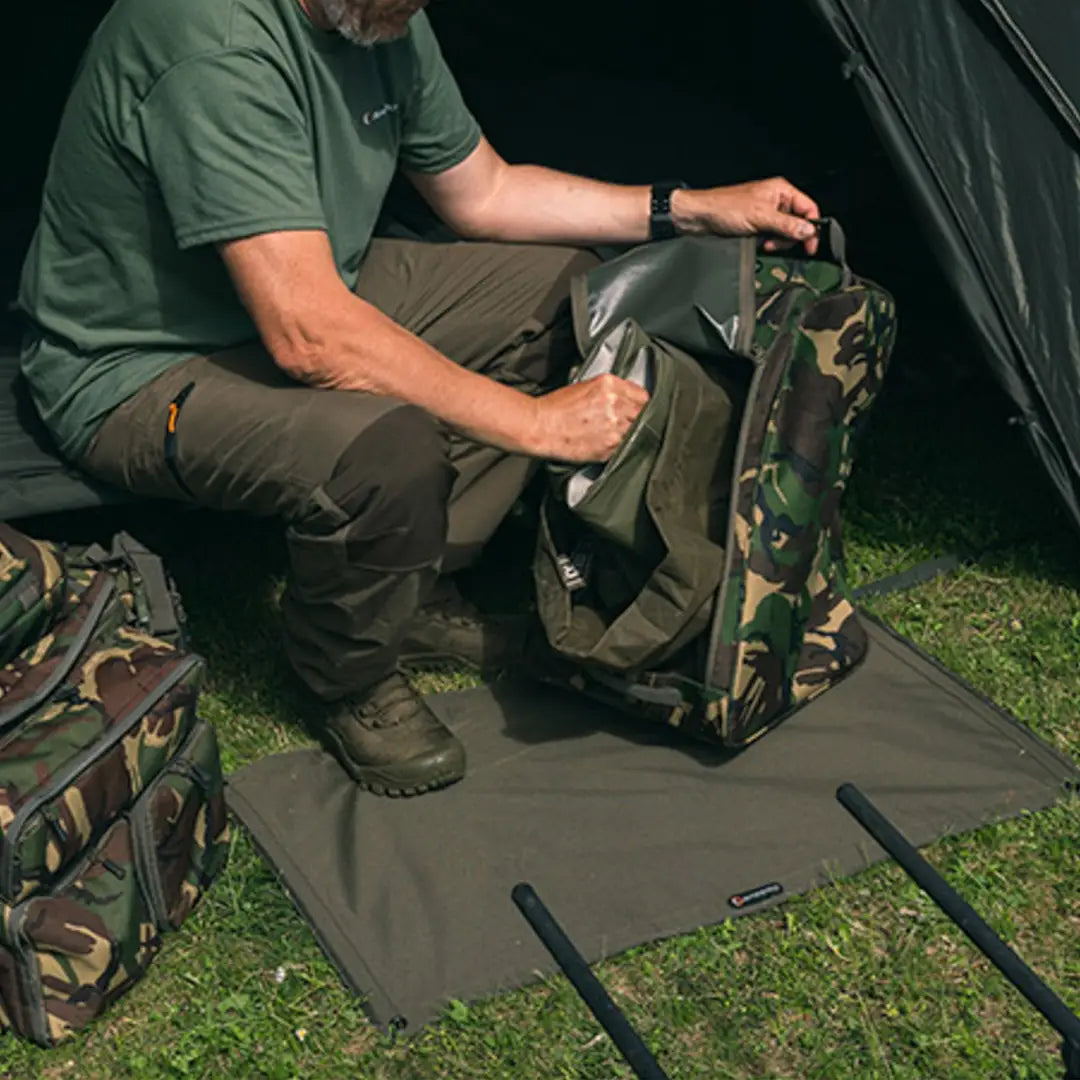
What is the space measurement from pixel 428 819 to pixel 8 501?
97cm

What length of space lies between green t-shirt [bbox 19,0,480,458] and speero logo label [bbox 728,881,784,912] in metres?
1.34

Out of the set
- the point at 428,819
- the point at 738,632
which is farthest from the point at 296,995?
the point at 738,632

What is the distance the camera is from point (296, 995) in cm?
282

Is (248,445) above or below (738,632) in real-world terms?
above

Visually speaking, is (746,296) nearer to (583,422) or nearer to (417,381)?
(583,422)

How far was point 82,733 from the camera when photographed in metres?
2.78

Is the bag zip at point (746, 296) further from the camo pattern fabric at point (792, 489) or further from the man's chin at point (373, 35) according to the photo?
the man's chin at point (373, 35)

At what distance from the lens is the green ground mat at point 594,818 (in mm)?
2924

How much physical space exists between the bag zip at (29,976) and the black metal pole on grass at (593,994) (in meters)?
1.01

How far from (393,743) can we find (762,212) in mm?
1278

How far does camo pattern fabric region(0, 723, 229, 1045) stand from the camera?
8.79 feet

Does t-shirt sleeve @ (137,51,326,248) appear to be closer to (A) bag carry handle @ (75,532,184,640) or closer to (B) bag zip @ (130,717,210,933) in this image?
(A) bag carry handle @ (75,532,184,640)

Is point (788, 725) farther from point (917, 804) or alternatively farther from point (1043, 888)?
point (1043, 888)

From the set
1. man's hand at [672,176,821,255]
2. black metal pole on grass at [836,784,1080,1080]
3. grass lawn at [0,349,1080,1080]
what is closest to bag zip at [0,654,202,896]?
grass lawn at [0,349,1080,1080]
